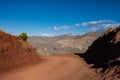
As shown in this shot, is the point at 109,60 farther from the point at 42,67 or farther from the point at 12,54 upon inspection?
the point at 12,54

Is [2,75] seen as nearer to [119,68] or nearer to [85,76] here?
[85,76]

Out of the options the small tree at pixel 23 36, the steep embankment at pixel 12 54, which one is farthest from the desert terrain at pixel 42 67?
the small tree at pixel 23 36

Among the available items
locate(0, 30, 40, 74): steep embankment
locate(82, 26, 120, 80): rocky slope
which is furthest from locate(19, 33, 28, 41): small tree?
locate(82, 26, 120, 80): rocky slope

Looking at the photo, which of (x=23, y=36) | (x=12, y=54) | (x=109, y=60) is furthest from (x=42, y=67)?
(x=23, y=36)

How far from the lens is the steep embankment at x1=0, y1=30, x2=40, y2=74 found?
86.9ft

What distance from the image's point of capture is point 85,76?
21.9 m

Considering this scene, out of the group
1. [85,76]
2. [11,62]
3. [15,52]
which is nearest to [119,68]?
[85,76]

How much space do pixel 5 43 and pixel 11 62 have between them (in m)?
3.39

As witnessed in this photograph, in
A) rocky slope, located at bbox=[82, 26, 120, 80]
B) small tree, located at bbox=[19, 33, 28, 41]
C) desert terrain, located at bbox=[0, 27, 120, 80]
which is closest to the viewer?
rocky slope, located at bbox=[82, 26, 120, 80]

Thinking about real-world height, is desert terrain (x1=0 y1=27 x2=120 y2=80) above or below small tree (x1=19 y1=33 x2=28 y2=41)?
below

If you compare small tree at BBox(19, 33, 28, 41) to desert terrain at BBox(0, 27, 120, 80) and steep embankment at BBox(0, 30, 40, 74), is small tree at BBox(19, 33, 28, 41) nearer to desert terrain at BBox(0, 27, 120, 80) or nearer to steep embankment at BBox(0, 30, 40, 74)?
desert terrain at BBox(0, 27, 120, 80)

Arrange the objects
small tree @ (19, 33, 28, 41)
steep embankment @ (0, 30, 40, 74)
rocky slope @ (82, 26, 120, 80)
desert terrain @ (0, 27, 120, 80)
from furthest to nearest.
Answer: small tree @ (19, 33, 28, 41) < steep embankment @ (0, 30, 40, 74) < desert terrain @ (0, 27, 120, 80) < rocky slope @ (82, 26, 120, 80)

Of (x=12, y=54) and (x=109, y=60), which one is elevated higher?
(x=12, y=54)

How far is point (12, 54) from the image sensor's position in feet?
95.7
